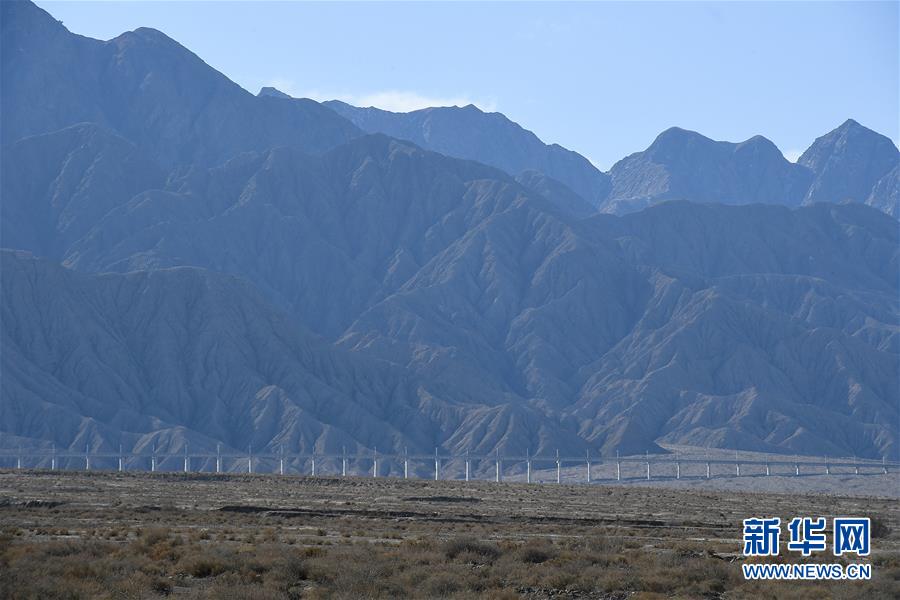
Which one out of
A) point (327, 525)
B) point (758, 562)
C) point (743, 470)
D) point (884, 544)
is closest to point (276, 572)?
point (758, 562)

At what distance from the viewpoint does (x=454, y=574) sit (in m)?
33.8

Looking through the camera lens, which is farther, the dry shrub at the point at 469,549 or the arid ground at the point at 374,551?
the dry shrub at the point at 469,549

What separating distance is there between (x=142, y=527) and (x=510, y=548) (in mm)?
15863

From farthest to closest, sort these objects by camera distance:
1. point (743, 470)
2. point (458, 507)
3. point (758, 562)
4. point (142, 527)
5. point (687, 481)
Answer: point (743, 470)
point (687, 481)
point (458, 507)
point (142, 527)
point (758, 562)

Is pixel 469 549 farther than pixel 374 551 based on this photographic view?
No

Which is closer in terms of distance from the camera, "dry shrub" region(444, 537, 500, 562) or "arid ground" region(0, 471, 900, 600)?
"arid ground" region(0, 471, 900, 600)

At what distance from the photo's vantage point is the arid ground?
3256 cm

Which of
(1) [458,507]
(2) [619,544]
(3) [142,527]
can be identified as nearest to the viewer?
(2) [619,544]

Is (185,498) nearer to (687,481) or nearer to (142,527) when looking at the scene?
(142,527)

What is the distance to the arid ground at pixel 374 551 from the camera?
1282 inches

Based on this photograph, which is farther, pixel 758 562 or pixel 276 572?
pixel 758 562

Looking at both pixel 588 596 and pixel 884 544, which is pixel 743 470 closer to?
pixel 884 544

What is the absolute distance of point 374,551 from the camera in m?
39.8

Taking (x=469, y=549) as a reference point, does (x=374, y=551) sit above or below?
below
